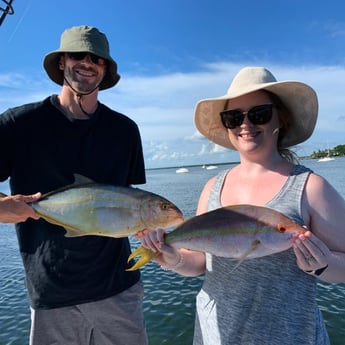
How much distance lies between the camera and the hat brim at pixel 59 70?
3.67m

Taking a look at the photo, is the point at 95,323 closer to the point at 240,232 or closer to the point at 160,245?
the point at 160,245

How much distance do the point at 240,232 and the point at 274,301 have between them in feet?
1.62

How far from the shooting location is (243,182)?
2.56 meters

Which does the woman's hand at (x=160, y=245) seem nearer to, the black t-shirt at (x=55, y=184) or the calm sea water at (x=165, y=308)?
the black t-shirt at (x=55, y=184)

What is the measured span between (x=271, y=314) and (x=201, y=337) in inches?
23.7

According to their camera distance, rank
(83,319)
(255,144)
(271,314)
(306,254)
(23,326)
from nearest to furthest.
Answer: (306,254) < (271,314) < (255,144) < (83,319) < (23,326)

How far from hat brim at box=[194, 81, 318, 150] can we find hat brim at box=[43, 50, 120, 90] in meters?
1.30

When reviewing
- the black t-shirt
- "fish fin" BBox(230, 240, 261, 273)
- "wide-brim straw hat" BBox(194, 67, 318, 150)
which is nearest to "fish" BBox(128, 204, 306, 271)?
"fish fin" BBox(230, 240, 261, 273)

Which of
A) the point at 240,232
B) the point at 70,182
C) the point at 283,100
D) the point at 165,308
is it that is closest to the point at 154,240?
the point at 240,232

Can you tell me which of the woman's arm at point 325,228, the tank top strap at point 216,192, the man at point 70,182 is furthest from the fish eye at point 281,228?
the man at point 70,182

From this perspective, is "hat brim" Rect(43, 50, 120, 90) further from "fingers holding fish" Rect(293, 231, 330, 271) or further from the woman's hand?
"fingers holding fish" Rect(293, 231, 330, 271)

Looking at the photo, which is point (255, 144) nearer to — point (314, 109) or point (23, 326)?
point (314, 109)

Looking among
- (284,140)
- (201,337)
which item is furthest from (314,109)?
(201,337)

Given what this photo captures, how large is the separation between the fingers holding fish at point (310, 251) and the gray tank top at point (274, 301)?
22cm
